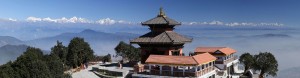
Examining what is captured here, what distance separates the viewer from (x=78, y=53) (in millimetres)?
48906

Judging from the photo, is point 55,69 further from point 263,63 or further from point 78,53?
point 263,63

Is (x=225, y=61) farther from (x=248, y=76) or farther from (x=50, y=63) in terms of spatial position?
(x=50, y=63)

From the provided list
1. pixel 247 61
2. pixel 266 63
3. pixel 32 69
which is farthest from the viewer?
pixel 247 61

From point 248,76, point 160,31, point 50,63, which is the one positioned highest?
point 160,31

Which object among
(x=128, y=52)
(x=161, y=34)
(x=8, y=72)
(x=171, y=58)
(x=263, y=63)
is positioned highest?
(x=161, y=34)

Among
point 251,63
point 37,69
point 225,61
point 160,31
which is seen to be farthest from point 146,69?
point 251,63

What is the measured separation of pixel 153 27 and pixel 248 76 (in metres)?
11.2

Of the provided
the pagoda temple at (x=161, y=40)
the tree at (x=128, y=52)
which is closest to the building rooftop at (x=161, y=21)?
the pagoda temple at (x=161, y=40)

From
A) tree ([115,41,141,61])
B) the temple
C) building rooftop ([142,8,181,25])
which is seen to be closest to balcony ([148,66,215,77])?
the temple

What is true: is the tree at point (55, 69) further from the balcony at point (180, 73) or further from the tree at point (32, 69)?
the balcony at point (180, 73)

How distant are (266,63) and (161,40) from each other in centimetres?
Result: 1319

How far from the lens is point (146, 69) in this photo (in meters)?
33.0

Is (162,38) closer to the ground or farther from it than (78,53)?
farther from it

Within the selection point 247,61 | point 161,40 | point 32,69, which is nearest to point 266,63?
point 247,61
